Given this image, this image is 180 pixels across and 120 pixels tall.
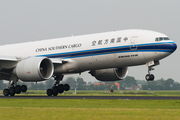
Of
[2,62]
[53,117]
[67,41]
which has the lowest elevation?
[53,117]

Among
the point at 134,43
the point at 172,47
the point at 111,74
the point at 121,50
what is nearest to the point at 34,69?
the point at 121,50

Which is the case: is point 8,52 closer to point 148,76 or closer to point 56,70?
point 56,70

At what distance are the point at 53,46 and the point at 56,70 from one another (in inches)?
111

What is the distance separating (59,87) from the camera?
3691 centimetres

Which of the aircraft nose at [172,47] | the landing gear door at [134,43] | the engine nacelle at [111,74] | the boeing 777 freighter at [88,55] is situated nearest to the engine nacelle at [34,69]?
the boeing 777 freighter at [88,55]

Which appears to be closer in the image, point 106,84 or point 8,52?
point 8,52

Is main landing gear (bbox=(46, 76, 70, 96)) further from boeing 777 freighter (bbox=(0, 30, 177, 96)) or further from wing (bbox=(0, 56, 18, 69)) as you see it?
wing (bbox=(0, 56, 18, 69))

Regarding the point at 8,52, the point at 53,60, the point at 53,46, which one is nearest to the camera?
the point at 53,60

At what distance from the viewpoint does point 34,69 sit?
1180 inches

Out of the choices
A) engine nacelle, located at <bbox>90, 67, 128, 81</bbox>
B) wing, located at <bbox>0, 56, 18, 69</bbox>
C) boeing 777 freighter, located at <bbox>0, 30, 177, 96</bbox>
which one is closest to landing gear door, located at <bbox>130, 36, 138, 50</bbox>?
boeing 777 freighter, located at <bbox>0, 30, 177, 96</bbox>

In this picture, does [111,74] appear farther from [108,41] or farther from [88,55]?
[108,41]

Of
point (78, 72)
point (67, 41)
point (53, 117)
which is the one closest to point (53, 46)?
point (67, 41)

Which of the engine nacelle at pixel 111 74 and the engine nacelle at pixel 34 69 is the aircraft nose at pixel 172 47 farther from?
the engine nacelle at pixel 34 69

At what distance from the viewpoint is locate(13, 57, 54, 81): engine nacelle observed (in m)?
30.0
